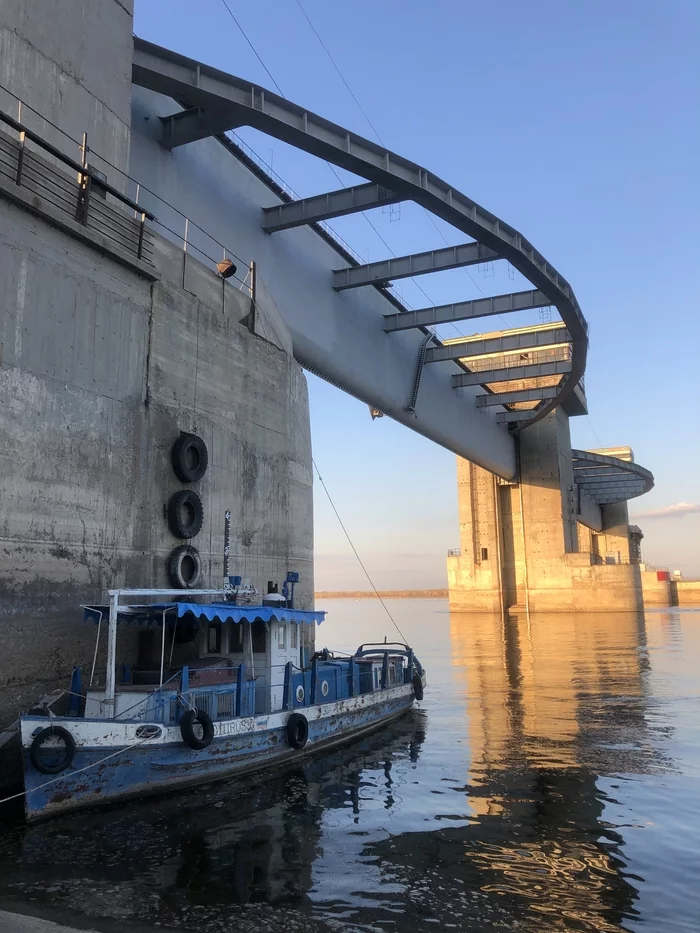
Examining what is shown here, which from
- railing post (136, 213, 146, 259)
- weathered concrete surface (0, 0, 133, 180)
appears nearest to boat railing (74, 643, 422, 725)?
railing post (136, 213, 146, 259)

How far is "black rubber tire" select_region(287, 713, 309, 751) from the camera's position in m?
13.8

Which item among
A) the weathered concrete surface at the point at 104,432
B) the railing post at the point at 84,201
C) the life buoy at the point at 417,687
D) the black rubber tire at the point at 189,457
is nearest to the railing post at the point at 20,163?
the weathered concrete surface at the point at 104,432

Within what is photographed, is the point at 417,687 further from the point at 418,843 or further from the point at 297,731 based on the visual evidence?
the point at 418,843

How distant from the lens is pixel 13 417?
12.2 m

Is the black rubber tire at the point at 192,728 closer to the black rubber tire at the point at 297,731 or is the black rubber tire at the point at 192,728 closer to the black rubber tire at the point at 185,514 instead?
the black rubber tire at the point at 297,731

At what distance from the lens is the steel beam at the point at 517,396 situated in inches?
1921

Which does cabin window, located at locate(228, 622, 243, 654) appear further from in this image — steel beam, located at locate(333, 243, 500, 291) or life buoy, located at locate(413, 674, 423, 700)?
steel beam, located at locate(333, 243, 500, 291)

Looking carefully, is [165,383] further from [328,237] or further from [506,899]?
[328,237]

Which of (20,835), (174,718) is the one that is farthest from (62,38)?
(20,835)

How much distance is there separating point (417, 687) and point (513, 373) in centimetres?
2793

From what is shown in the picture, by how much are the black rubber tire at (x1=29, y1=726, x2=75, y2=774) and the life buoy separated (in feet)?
39.5

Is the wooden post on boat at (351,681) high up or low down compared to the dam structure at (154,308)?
down

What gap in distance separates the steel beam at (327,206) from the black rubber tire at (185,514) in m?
12.5

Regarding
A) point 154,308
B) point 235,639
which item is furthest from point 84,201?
point 235,639
